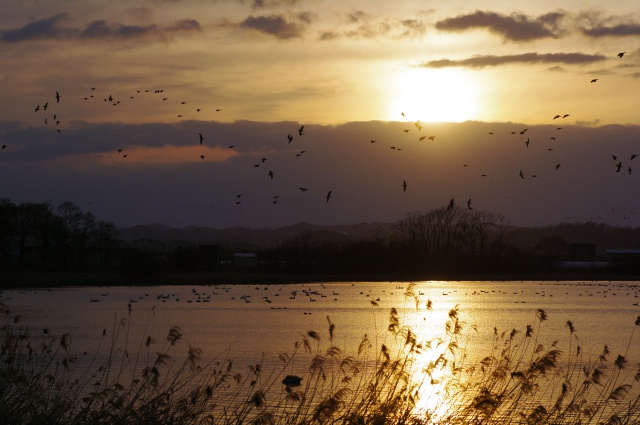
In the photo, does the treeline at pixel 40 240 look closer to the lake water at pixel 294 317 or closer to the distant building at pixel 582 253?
the lake water at pixel 294 317

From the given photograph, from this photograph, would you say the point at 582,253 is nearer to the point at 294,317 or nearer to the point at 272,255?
the point at 272,255

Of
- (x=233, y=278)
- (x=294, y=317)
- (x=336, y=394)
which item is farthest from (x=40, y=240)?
(x=336, y=394)

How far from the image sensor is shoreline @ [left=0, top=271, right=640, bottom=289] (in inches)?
3221

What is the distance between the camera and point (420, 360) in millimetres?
24031

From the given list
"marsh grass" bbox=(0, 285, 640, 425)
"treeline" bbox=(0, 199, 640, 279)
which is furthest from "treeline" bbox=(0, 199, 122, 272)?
"marsh grass" bbox=(0, 285, 640, 425)

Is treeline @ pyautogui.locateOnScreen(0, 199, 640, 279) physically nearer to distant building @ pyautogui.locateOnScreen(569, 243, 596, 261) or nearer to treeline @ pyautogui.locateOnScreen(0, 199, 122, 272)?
treeline @ pyautogui.locateOnScreen(0, 199, 122, 272)

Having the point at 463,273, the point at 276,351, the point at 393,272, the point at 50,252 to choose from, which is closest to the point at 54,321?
the point at 276,351

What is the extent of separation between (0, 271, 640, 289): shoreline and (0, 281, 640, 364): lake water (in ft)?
40.3

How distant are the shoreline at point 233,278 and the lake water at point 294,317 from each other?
1228cm

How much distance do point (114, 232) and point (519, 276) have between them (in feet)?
176

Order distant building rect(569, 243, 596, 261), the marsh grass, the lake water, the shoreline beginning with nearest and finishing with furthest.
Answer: the marsh grass < the lake water < the shoreline < distant building rect(569, 243, 596, 261)

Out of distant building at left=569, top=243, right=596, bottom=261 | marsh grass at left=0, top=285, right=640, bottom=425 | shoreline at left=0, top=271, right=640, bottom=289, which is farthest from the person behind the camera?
distant building at left=569, top=243, right=596, bottom=261

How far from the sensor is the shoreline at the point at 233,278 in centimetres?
8181

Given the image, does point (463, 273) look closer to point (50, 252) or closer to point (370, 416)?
point (50, 252)
